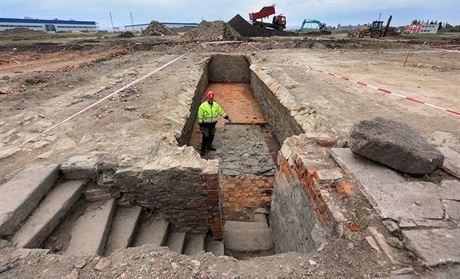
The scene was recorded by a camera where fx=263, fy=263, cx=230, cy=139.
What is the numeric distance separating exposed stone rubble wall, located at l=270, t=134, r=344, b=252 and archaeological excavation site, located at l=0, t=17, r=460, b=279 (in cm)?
2

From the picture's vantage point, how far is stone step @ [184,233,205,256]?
12.3 feet

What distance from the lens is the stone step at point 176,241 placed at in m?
3.58

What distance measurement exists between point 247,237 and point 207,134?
298 cm

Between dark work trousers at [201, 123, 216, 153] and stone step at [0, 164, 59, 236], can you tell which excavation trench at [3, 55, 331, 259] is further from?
dark work trousers at [201, 123, 216, 153]

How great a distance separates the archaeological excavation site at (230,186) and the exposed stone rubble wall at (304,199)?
Answer: 23mm

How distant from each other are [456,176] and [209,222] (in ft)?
9.95

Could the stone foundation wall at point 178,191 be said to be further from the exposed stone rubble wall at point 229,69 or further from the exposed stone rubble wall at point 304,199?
the exposed stone rubble wall at point 229,69

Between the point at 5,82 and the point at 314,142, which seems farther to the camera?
the point at 5,82

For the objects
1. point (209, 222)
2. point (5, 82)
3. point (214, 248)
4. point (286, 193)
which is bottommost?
point (214, 248)

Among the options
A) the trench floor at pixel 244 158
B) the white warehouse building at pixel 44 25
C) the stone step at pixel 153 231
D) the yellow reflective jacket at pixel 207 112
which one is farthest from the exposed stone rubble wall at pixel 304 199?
the white warehouse building at pixel 44 25

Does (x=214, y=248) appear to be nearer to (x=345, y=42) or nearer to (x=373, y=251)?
(x=373, y=251)

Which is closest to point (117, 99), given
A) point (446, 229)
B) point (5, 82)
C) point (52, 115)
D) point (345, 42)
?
point (52, 115)

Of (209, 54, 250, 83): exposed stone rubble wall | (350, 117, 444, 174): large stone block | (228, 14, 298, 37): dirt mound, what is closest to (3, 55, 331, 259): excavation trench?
(350, 117, 444, 174): large stone block

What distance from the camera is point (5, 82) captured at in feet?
26.8
